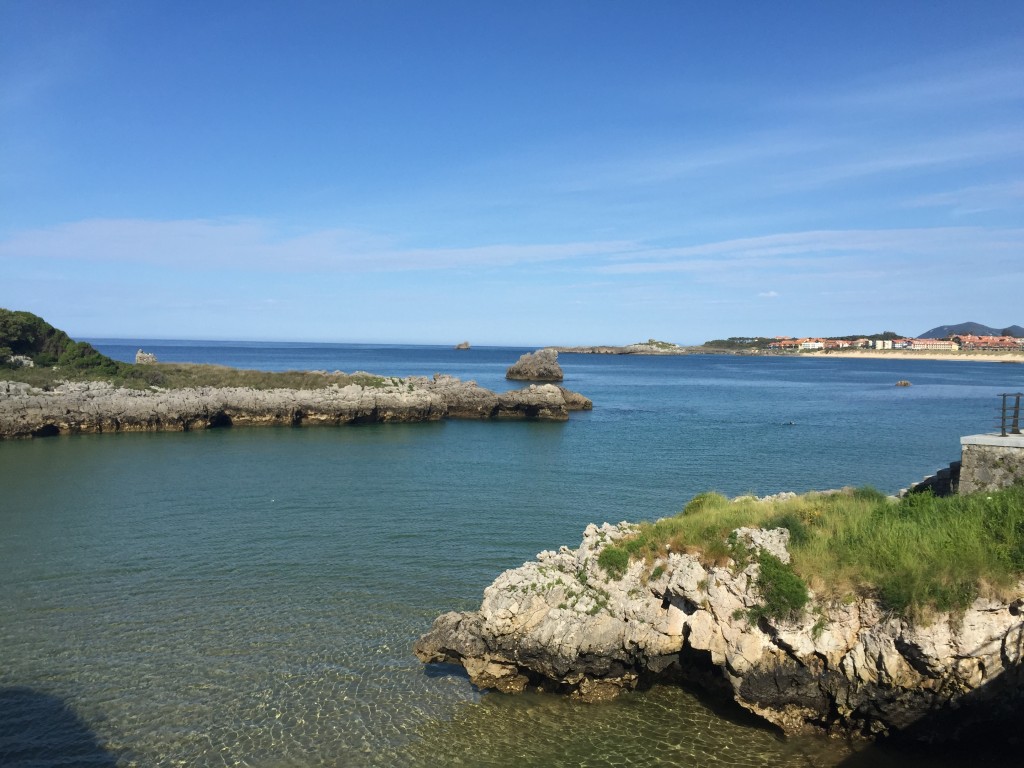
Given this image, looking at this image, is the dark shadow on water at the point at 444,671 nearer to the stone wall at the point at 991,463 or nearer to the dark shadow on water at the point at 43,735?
the dark shadow on water at the point at 43,735

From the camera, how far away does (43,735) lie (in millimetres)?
12094

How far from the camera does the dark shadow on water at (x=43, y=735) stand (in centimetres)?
1148

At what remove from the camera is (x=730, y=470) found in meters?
35.5

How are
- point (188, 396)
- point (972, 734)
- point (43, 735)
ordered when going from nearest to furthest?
point (972, 734) < point (43, 735) < point (188, 396)

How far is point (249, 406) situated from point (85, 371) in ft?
47.2

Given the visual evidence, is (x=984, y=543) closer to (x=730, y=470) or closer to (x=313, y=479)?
(x=730, y=470)

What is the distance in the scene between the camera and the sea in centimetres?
1212

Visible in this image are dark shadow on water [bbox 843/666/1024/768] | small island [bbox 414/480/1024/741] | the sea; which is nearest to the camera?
dark shadow on water [bbox 843/666/1024/768]

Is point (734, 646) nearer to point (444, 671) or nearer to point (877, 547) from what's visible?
point (877, 547)

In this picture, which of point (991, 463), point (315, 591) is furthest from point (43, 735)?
point (991, 463)

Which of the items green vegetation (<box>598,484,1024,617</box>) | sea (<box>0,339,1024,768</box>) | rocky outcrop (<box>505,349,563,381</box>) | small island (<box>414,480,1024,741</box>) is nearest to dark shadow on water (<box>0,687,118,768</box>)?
sea (<box>0,339,1024,768</box>)

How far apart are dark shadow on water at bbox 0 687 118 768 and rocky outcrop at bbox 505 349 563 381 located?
89677mm

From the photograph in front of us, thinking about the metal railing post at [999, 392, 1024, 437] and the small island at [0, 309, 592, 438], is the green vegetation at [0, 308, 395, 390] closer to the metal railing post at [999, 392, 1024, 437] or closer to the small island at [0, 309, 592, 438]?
the small island at [0, 309, 592, 438]

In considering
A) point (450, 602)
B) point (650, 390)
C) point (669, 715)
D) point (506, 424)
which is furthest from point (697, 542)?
point (650, 390)
